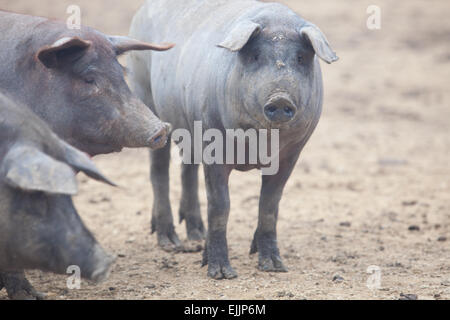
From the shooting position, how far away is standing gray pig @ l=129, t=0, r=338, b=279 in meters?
4.86

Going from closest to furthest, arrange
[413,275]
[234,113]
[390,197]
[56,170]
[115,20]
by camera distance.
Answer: [56,170]
[234,113]
[413,275]
[390,197]
[115,20]

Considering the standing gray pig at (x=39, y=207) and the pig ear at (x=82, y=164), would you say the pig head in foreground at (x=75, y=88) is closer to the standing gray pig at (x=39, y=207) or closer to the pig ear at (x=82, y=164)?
the standing gray pig at (x=39, y=207)

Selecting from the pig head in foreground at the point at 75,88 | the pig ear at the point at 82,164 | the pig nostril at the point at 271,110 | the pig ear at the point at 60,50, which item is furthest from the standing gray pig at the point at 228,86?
the pig ear at the point at 82,164

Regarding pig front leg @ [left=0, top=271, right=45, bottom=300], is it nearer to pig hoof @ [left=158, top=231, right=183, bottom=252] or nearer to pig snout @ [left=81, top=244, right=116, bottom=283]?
pig snout @ [left=81, top=244, right=116, bottom=283]

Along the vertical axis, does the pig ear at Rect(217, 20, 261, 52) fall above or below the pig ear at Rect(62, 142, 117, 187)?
above

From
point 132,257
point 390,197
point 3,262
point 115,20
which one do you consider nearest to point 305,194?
point 390,197

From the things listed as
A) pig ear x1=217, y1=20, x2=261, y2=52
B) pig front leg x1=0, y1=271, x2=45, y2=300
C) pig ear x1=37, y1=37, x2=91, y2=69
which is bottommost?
pig front leg x1=0, y1=271, x2=45, y2=300

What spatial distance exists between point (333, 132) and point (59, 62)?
6.33 metres

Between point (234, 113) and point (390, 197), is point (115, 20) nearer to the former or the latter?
point (390, 197)

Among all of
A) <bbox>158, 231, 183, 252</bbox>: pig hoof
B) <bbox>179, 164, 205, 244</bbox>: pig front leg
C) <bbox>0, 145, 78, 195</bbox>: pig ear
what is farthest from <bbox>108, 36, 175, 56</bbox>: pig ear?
<bbox>158, 231, 183, 252</bbox>: pig hoof

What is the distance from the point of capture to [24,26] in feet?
16.6

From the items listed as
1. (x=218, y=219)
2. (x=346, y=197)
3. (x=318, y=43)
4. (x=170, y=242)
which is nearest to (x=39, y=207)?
(x=218, y=219)

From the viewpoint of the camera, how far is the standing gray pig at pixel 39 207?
3.81 meters

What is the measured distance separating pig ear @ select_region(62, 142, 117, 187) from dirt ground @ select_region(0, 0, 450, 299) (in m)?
1.18
